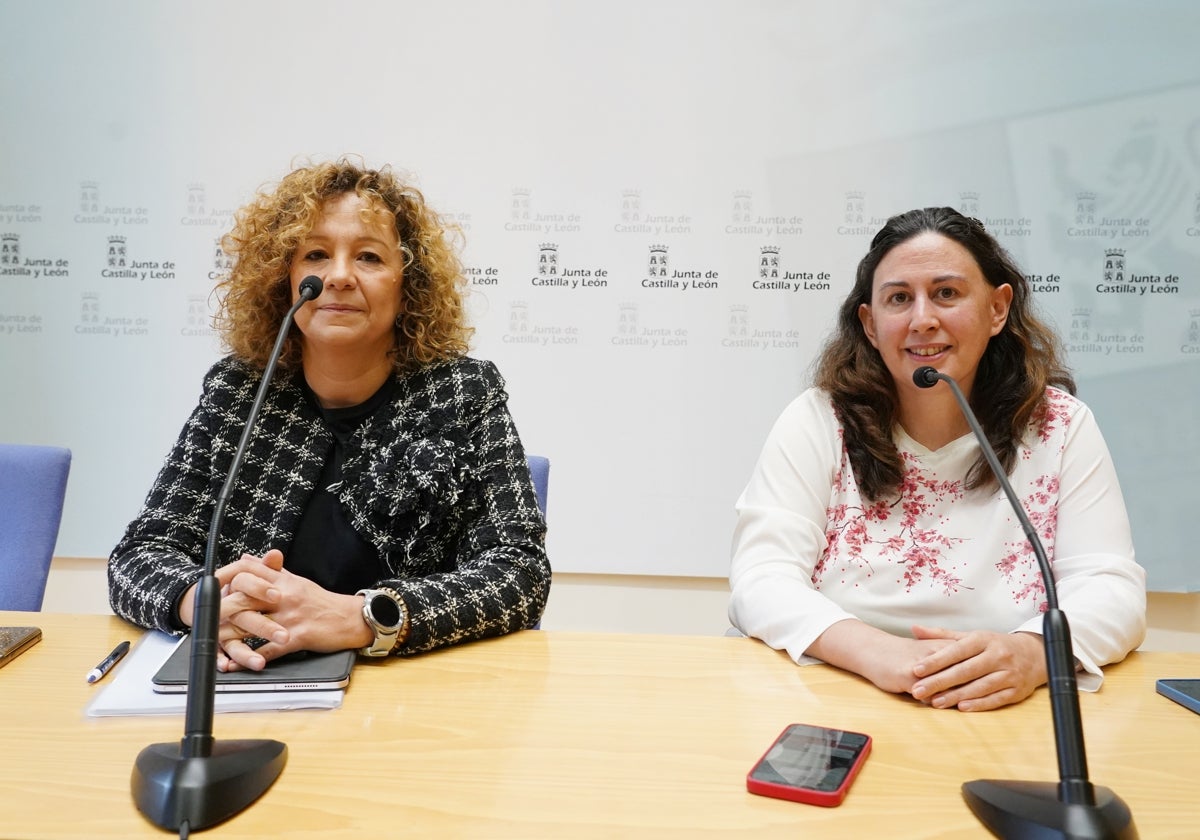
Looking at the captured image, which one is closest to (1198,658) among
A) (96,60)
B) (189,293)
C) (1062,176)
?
(1062,176)

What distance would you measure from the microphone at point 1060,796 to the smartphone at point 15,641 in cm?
109

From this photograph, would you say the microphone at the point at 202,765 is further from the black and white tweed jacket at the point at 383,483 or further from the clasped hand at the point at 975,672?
the clasped hand at the point at 975,672

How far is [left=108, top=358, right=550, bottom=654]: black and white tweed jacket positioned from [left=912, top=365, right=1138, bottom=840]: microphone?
0.70m

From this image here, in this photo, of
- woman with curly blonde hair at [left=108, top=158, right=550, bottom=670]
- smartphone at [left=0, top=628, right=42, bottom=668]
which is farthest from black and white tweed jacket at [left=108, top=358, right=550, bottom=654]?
smartphone at [left=0, top=628, right=42, bottom=668]

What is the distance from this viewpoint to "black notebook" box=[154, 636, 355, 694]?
0.99m

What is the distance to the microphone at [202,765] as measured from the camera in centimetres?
74

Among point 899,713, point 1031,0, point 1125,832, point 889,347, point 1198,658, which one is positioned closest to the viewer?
point 1125,832

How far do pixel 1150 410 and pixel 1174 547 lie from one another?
377 mm

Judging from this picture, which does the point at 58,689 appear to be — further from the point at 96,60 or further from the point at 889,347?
the point at 96,60

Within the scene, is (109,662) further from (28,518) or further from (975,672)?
(975,672)

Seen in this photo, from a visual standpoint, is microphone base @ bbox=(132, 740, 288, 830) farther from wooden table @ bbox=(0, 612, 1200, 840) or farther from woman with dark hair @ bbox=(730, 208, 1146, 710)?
woman with dark hair @ bbox=(730, 208, 1146, 710)

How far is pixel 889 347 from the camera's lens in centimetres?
153

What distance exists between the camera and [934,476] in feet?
4.90

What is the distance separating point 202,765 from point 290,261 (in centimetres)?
100
